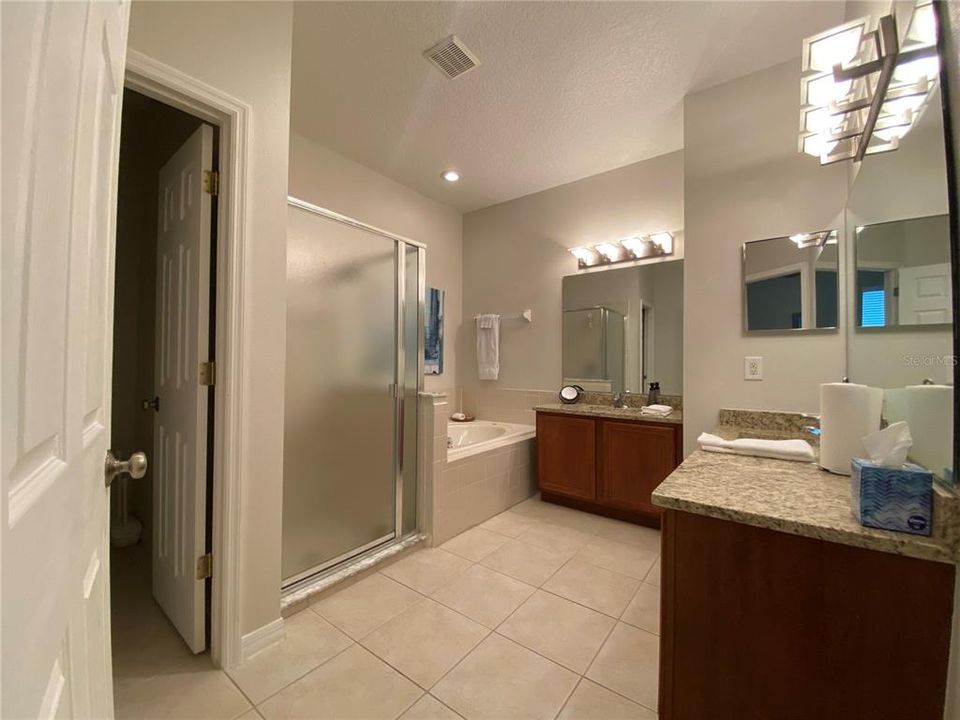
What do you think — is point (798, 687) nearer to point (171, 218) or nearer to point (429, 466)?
point (429, 466)

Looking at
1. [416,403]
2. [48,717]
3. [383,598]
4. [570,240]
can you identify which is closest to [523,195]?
[570,240]

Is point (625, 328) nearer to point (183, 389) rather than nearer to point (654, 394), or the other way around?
point (654, 394)

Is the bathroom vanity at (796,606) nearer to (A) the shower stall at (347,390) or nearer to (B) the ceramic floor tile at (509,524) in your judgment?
(A) the shower stall at (347,390)

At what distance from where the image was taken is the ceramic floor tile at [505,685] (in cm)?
125

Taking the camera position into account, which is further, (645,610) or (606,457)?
(606,457)

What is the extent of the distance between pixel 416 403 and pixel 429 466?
1.31 ft

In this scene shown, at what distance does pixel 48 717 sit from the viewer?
1.32ft

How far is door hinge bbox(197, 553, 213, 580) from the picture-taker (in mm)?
1431

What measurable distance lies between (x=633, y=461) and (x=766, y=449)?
1380 millimetres

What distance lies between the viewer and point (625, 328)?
311cm

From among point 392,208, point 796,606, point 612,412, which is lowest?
point 796,606

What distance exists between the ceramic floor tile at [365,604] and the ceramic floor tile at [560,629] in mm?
508

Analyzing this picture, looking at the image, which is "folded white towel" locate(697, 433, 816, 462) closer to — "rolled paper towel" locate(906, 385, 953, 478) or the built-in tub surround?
"rolled paper towel" locate(906, 385, 953, 478)

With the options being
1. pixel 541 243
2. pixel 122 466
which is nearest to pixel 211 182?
pixel 122 466
